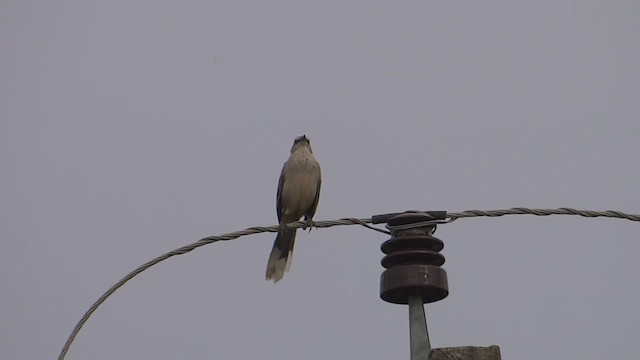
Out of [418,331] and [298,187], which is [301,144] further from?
[418,331]

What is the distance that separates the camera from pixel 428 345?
147 inches

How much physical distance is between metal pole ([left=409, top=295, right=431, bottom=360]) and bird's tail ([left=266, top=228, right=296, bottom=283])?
4.18 metres

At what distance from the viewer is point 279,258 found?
817 cm

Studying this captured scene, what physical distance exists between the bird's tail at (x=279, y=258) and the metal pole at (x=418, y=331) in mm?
4179

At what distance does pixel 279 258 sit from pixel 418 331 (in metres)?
4.44

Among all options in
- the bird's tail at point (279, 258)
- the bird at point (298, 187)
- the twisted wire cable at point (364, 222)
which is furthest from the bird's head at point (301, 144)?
the twisted wire cable at point (364, 222)

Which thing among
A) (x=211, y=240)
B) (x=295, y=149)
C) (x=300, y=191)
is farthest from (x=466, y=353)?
(x=295, y=149)

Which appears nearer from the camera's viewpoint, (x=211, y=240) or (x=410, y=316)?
(x=410, y=316)

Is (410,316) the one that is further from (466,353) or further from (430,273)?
(466,353)

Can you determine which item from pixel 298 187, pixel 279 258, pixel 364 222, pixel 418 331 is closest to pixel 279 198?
pixel 298 187

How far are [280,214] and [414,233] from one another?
520 cm

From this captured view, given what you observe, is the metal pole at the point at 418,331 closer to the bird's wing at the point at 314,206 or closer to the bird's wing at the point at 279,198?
the bird's wing at the point at 314,206

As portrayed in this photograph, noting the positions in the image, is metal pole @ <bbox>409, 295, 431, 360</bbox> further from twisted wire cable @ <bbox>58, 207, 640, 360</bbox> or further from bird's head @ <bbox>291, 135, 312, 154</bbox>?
bird's head @ <bbox>291, 135, 312, 154</bbox>

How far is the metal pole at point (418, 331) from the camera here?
12.2 ft
